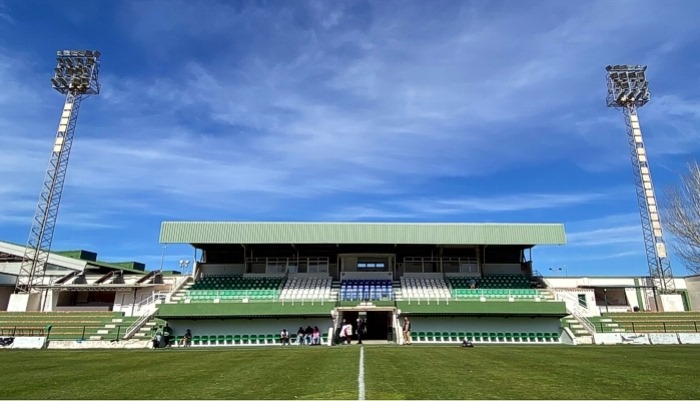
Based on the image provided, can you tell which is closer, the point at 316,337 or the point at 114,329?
the point at 316,337

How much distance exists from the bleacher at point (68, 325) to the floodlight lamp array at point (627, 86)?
49131mm

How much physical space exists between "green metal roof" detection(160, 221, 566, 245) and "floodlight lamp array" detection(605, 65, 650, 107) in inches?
726

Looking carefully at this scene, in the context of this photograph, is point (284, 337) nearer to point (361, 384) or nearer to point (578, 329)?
point (578, 329)

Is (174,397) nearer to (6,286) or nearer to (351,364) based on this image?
(351,364)

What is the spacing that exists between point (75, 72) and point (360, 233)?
3255 cm

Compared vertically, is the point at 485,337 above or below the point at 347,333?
below

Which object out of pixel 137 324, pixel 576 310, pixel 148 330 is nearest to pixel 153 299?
pixel 137 324

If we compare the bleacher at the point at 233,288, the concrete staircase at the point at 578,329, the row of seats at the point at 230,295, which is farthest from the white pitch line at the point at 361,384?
the bleacher at the point at 233,288

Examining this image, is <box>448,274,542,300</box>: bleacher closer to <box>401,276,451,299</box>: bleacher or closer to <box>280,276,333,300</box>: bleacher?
<box>401,276,451,299</box>: bleacher

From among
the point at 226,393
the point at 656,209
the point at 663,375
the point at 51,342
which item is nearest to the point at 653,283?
the point at 656,209

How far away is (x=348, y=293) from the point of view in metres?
35.7

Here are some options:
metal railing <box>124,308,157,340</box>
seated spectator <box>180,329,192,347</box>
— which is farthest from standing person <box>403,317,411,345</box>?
metal railing <box>124,308,157,340</box>

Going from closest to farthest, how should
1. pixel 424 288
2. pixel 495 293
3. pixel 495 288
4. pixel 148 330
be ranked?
pixel 148 330
pixel 495 293
pixel 424 288
pixel 495 288

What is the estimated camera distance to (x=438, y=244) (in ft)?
127
